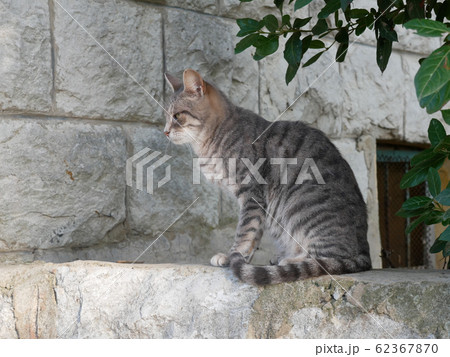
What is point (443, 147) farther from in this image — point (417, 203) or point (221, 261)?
point (221, 261)

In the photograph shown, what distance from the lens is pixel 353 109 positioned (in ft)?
13.3

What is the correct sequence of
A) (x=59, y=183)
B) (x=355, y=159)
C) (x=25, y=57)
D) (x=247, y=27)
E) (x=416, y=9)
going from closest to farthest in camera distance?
(x=416, y=9), (x=247, y=27), (x=25, y=57), (x=59, y=183), (x=355, y=159)

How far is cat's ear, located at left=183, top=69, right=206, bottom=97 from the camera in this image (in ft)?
9.73

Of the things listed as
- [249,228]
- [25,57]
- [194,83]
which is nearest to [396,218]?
[249,228]

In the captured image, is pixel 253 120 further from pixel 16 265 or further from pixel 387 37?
pixel 16 265

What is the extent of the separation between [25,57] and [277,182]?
1.40 metres

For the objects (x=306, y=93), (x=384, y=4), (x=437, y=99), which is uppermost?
(x=384, y=4)

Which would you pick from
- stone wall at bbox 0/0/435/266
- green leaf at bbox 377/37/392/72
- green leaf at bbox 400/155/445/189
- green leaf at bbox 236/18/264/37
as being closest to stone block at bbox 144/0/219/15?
stone wall at bbox 0/0/435/266

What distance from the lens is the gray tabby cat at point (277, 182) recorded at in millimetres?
2590

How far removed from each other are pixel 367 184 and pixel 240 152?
153cm

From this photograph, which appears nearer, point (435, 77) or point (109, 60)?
point (435, 77)

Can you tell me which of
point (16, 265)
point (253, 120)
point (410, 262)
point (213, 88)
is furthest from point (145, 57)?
point (410, 262)

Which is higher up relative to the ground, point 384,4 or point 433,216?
point 384,4

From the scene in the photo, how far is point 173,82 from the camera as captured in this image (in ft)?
10.1
